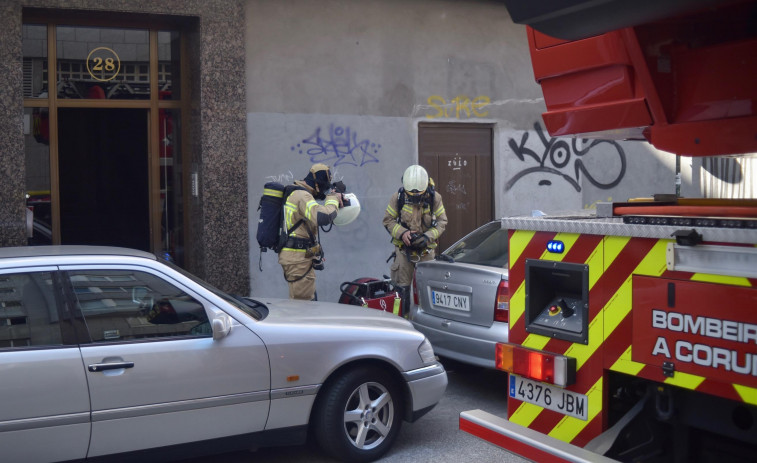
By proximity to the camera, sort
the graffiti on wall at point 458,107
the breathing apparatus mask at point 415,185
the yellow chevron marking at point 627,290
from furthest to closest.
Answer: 1. the graffiti on wall at point 458,107
2. the breathing apparatus mask at point 415,185
3. the yellow chevron marking at point 627,290

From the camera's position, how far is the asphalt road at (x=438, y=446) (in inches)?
209

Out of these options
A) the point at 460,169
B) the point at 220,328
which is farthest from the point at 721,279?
the point at 460,169

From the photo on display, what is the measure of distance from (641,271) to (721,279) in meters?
0.33

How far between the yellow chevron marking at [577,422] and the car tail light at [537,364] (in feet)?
0.33

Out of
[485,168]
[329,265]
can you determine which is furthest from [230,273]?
[485,168]

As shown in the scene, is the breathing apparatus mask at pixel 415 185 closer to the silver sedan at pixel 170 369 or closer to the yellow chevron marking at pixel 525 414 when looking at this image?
the silver sedan at pixel 170 369

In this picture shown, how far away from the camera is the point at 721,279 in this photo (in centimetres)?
260

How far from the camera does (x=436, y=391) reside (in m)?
5.43

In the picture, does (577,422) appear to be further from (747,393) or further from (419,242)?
(419,242)

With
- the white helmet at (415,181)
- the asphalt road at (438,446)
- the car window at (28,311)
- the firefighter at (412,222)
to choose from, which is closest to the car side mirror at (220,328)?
the car window at (28,311)

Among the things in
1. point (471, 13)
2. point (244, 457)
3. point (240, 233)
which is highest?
point (471, 13)

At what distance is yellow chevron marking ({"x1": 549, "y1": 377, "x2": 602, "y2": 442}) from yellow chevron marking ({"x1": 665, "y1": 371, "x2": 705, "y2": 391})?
1.17 ft

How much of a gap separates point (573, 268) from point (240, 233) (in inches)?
270

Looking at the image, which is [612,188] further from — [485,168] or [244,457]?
[244,457]
